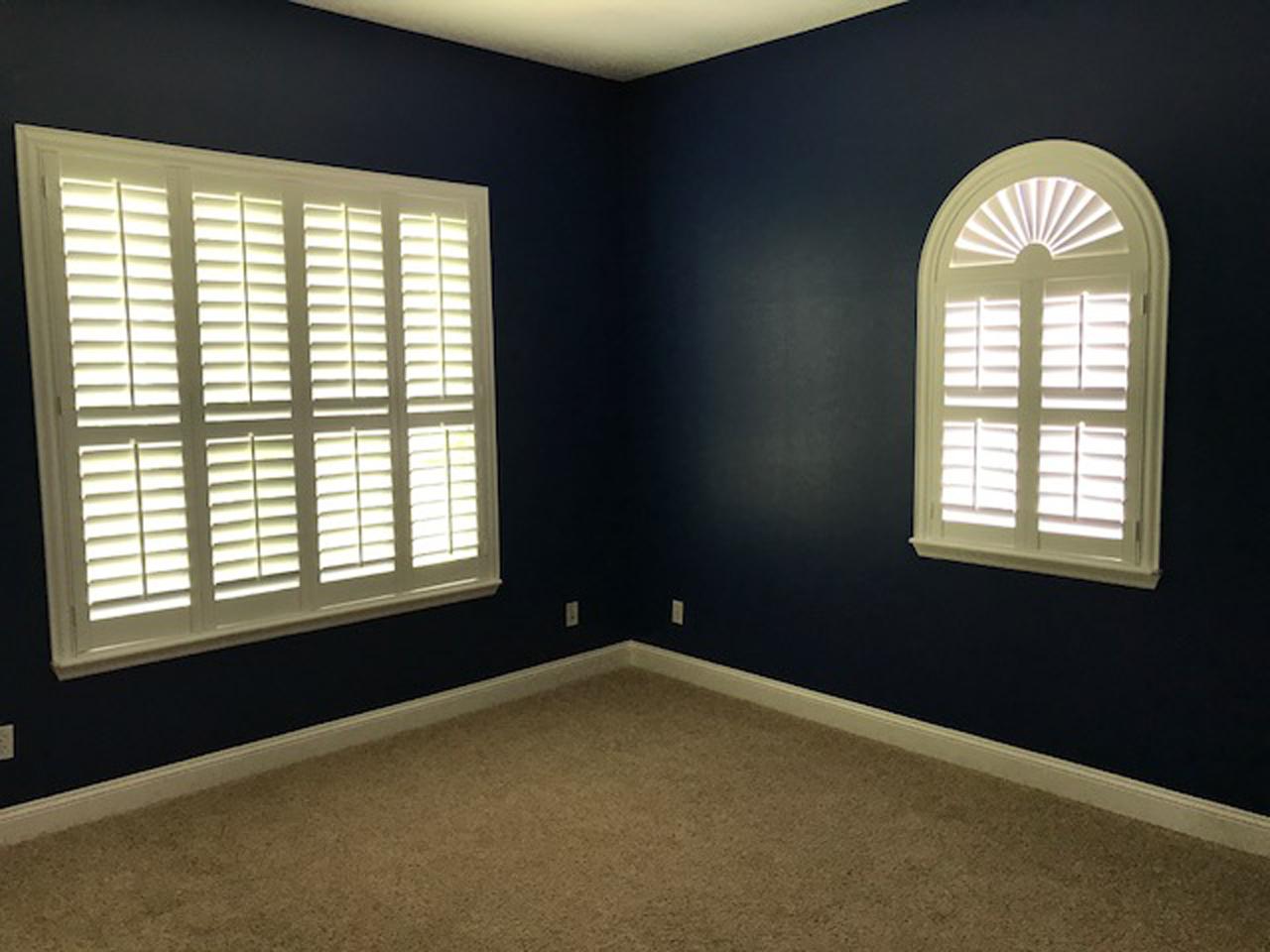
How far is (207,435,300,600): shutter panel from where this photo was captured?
3.35m

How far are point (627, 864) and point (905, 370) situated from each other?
6.44 feet

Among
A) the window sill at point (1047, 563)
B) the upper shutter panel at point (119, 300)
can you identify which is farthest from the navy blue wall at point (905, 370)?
the upper shutter panel at point (119, 300)

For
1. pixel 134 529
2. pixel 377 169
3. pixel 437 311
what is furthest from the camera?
pixel 437 311

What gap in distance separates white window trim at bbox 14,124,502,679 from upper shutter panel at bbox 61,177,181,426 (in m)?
0.05

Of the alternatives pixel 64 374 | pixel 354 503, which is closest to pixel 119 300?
pixel 64 374

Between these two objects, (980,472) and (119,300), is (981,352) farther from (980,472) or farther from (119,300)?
(119,300)

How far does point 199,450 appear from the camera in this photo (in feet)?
10.8

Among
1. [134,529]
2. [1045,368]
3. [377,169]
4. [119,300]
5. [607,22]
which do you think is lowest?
[134,529]

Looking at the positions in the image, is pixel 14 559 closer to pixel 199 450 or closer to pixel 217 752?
pixel 199 450

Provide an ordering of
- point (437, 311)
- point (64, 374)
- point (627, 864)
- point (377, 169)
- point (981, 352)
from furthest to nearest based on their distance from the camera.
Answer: point (437, 311) < point (377, 169) < point (981, 352) < point (64, 374) < point (627, 864)

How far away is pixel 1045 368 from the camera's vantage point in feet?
10.7

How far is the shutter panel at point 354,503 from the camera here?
142 inches

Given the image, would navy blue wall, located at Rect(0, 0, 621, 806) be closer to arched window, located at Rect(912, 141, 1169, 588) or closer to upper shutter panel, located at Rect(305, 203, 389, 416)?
upper shutter panel, located at Rect(305, 203, 389, 416)

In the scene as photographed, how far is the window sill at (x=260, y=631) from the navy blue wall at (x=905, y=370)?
106cm
